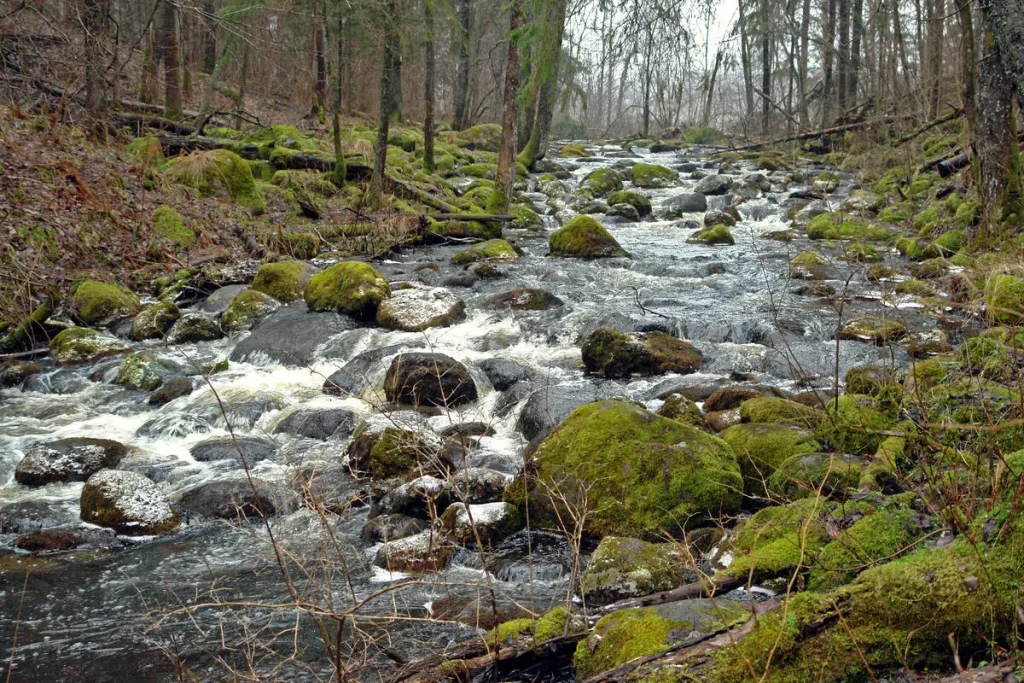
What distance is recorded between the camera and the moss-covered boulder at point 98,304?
11047 millimetres

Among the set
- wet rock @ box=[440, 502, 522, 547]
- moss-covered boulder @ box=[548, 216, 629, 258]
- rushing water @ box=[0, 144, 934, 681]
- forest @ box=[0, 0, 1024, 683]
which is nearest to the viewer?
forest @ box=[0, 0, 1024, 683]

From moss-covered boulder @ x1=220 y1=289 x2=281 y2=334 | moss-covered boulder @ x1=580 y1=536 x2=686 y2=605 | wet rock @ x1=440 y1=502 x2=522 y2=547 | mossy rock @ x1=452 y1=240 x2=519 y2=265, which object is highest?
mossy rock @ x1=452 y1=240 x2=519 y2=265

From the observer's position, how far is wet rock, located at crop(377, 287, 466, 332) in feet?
34.9

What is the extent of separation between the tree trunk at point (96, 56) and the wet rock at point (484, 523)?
716 cm

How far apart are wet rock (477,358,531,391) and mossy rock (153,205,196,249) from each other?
675cm

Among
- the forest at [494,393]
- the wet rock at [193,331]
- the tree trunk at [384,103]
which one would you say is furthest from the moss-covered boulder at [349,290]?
the tree trunk at [384,103]

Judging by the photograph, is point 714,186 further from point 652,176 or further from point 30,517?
point 30,517

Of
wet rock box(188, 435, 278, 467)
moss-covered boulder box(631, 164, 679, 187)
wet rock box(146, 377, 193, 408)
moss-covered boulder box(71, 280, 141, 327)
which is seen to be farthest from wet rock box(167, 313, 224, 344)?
moss-covered boulder box(631, 164, 679, 187)

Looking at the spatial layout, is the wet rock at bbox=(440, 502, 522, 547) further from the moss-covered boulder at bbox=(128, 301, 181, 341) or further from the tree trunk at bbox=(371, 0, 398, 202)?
the tree trunk at bbox=(371, 0, 398, 202)

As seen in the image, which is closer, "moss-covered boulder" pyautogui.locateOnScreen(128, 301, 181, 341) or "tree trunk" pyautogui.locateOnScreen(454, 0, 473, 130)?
"moss-covered boulder" pyautogui.locateOnScreen(128, 301, 181, 341)

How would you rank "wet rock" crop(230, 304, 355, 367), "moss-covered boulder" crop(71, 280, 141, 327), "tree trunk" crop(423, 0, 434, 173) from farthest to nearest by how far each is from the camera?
"tree trunk" crop(423, 0, 434, 173)
"moss-covered boulder" crop(71, 280, 141, 327)
"wet rock" crop(230, 304, 355, 367)

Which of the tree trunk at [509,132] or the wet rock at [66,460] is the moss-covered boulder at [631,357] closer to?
the wet rock at [66,460]

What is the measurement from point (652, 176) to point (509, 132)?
9.74m

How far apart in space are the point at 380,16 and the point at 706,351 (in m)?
10.2
